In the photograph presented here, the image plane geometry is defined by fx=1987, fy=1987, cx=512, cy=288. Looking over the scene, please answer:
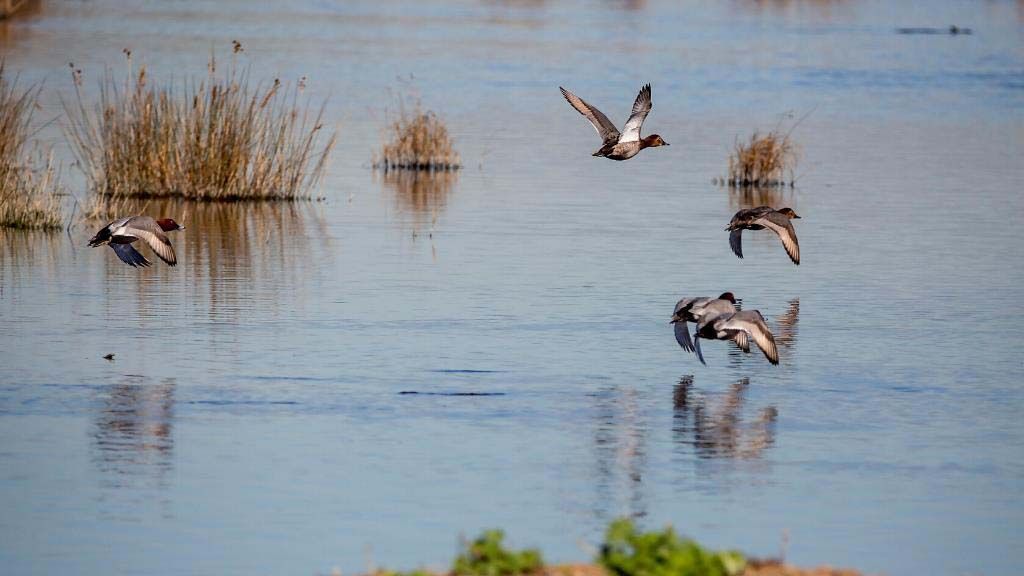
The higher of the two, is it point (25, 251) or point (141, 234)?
point (141, 234)

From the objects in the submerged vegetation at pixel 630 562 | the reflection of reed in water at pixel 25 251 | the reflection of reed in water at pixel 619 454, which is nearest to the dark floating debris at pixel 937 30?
the reflection of reed in water at pixel 25 251

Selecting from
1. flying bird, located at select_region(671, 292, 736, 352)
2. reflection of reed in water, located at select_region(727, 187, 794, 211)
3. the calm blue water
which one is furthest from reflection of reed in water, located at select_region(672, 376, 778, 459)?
reflection of reed in water, located at select_region(727, 187, 794, 211)

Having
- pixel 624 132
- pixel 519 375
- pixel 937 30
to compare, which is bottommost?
pixel 519 375

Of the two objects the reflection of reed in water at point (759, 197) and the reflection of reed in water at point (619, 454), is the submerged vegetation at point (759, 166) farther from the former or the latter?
the reflection of reed in water at point (619, 454)

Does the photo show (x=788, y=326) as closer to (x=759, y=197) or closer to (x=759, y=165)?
(x=759, y=197)

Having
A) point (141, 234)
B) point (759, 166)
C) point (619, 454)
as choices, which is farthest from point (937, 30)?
point (619, 454)

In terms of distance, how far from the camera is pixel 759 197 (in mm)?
24578

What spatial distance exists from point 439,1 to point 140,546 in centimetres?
8532

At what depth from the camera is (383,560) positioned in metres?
8.40

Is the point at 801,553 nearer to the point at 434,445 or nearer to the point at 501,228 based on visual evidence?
the point at 434,445

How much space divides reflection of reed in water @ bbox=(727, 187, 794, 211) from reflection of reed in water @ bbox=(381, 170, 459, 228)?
3.49 m

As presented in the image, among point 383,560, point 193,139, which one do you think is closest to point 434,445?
point 383,560

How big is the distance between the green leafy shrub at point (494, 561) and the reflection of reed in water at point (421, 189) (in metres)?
13.4

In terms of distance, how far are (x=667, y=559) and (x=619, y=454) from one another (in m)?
3.31
